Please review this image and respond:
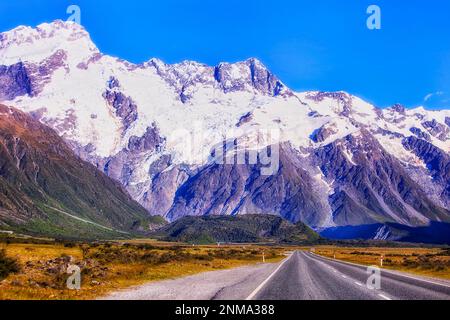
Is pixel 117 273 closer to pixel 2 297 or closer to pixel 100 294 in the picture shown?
pixel 100 294

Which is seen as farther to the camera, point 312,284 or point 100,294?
point 312,284

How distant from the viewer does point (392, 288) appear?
105ft
